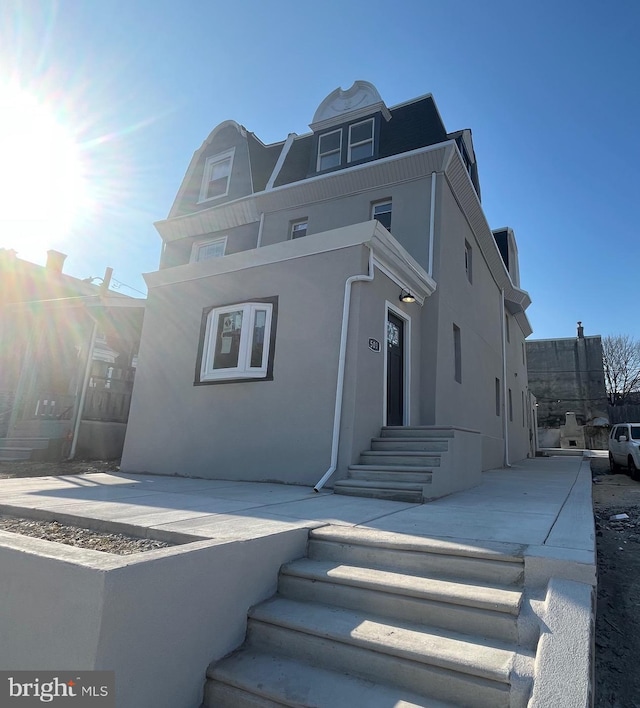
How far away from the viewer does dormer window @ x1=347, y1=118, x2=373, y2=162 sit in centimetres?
969

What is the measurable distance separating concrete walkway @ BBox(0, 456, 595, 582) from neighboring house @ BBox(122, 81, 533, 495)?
97 cm

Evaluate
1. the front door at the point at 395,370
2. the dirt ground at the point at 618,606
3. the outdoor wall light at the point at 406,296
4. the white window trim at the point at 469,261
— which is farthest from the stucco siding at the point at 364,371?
the white window trim at the point at 469,261

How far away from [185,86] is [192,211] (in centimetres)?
493

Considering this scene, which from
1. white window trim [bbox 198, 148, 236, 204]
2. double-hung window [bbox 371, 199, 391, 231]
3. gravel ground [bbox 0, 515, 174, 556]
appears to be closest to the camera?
gravel ground [bbox 0, 515, 174, 556]

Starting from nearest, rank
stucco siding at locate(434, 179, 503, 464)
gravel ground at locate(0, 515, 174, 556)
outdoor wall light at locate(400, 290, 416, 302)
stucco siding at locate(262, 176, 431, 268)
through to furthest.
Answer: gravel ground at locate(0, 515, 174, 556)
outdoor wall light at locate(400, 290, 416, 302)
stucco siding at locate(434, 179, 503, 464)
stucco siding at locate(262, 176, 431, 268)

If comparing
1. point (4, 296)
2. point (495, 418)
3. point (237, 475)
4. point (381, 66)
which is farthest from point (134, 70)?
point (4, 296)

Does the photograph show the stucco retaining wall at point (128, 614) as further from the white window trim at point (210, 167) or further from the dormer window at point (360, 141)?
the white window trim at point (210, 167)

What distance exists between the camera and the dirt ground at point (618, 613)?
1977 mm

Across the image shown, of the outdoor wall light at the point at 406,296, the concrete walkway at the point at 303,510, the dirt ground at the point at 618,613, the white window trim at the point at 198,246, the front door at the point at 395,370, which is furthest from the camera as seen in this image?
the white window trim at the point at 198,246

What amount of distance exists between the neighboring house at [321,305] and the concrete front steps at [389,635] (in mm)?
2923

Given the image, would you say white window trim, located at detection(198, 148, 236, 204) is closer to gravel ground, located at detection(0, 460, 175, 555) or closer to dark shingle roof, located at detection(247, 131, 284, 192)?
dark shingle roof, located at detection(247, 131, 284, 192)

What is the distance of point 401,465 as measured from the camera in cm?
537

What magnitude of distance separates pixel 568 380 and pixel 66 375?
3272cm

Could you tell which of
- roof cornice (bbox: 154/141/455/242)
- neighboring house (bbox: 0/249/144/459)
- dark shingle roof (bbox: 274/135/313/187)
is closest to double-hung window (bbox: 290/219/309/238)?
roof cornice (bbox: 154/141/455/242)
